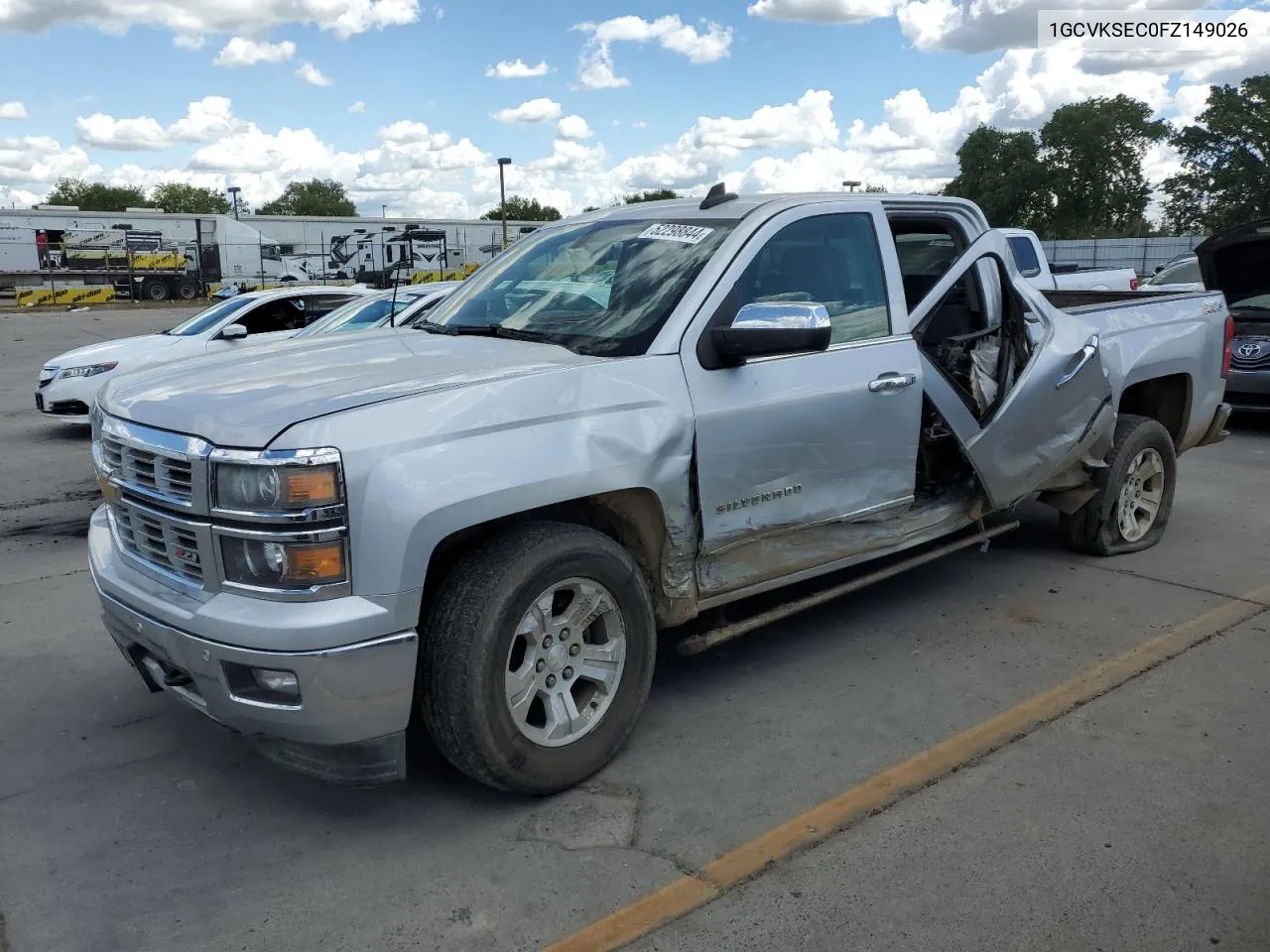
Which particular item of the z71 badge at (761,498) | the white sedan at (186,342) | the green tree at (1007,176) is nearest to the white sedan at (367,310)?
the white sedan at (186,342)

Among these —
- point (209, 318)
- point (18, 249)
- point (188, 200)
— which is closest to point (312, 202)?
point (188, 200)

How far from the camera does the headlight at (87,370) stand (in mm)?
10883

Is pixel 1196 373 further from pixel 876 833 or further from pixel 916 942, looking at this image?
pixel 916 942

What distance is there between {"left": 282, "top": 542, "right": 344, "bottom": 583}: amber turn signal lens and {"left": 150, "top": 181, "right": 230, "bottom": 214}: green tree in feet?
358

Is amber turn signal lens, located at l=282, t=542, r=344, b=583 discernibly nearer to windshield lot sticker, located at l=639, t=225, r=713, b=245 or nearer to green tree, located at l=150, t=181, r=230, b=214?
windshield lot sticker, located at l=639, t=225, r=713, b=245

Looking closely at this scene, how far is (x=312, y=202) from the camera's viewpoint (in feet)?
358

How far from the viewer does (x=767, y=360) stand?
4000 millimetres

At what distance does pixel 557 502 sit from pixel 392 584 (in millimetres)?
673

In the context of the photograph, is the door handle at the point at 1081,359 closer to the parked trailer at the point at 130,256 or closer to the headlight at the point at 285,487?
the headlight at the point at 285,487

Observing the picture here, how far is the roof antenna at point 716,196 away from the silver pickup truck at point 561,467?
18mm

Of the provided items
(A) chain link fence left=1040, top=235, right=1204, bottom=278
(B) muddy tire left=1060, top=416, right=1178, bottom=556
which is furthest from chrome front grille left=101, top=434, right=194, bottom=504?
(A) chain link fence left=1040, top=235, right=1204, bottom=278

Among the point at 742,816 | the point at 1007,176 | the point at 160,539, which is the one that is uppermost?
the point at 1007,176

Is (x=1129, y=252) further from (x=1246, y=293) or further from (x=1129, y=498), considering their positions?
(x=1129, y=498)

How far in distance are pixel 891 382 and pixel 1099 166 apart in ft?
232
